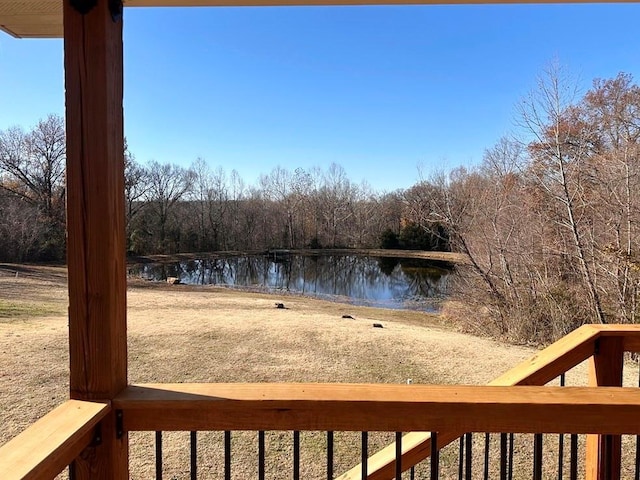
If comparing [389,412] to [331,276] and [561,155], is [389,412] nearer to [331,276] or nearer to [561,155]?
[561,155]

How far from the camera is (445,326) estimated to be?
9859 millimetres

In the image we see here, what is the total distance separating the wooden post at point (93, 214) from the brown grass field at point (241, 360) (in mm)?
2358

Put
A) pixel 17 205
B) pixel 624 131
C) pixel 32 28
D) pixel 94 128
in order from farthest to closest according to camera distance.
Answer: pixel 17 205 → pixel 624 131 → pixel 32 28 → pixel 94 128

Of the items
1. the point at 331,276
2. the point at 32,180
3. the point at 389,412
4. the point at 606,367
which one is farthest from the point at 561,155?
the point at 32,180

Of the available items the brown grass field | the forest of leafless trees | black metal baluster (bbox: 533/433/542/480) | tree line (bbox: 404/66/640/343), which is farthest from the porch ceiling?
tree line (bbox: 404/66/640/343)

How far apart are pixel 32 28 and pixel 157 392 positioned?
1.37 metres

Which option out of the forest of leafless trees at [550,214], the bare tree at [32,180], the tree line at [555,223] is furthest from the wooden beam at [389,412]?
the bare tree at [32,180]

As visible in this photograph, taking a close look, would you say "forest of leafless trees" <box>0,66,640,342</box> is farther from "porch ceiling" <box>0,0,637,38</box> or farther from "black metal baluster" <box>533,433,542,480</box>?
"black metal baluster" <box>533,433,542,480</box>

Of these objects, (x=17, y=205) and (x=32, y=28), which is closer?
(x=32, y=28)

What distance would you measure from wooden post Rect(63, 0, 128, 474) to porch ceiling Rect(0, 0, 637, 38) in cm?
26

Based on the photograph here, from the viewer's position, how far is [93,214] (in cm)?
90

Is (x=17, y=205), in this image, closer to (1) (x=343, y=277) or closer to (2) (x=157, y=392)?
(1) (x=343, y=277)

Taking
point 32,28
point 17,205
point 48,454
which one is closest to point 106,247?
point 48,454

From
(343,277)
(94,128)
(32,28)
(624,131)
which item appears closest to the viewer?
(94,128)
